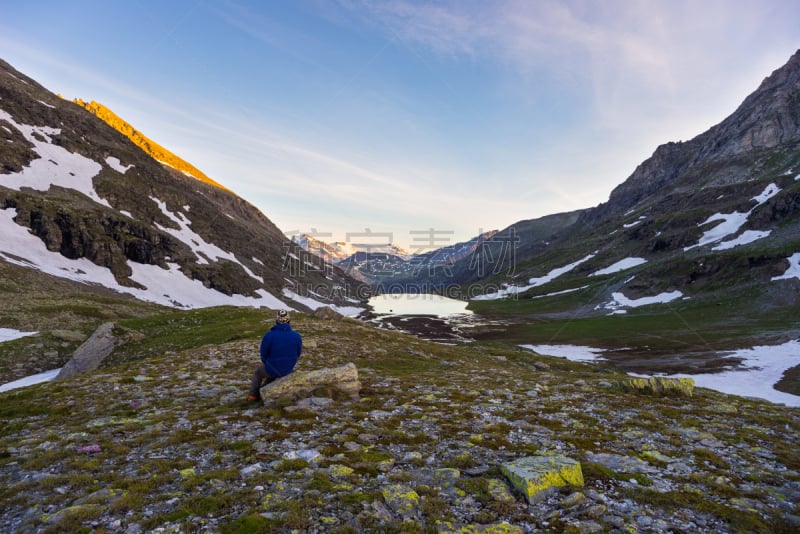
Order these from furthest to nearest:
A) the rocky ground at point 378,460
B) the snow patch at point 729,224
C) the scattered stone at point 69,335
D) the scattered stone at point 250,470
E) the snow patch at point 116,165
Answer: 1. the snow patch at point 729,224
2. the snow patch at point 116,165
3. the scattered stone at point 69,335
4. the scattered stone at point 250,470
5. the rocky ground at point 378,460

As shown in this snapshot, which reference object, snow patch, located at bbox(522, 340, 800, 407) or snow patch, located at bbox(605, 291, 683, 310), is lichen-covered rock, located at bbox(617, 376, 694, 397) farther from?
snow patch, located at bbox(605, 291, 683, 310)

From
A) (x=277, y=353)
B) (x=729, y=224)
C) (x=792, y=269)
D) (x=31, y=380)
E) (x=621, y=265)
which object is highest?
(x=729, y=224)

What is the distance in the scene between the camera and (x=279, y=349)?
15.4m

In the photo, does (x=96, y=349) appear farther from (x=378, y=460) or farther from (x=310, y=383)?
(x=378, y=460)

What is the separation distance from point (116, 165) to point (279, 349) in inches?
6834

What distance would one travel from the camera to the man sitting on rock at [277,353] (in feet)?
50.4

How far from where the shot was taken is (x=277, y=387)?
49.2ft

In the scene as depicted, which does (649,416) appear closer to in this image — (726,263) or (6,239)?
(6,239)

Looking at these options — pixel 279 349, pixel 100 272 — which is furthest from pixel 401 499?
pixel 100 272

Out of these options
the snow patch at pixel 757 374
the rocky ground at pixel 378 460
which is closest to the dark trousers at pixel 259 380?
the rocky ground at pixel 378 460

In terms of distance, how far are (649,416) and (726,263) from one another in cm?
14948

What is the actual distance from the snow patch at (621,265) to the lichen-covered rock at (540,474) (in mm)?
196589

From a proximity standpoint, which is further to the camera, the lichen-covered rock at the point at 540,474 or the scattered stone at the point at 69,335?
the scattered stone at the point at 69,335

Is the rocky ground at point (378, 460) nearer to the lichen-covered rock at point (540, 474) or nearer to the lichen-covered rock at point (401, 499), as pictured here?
the lichen-covered rock at point (401, 499)
